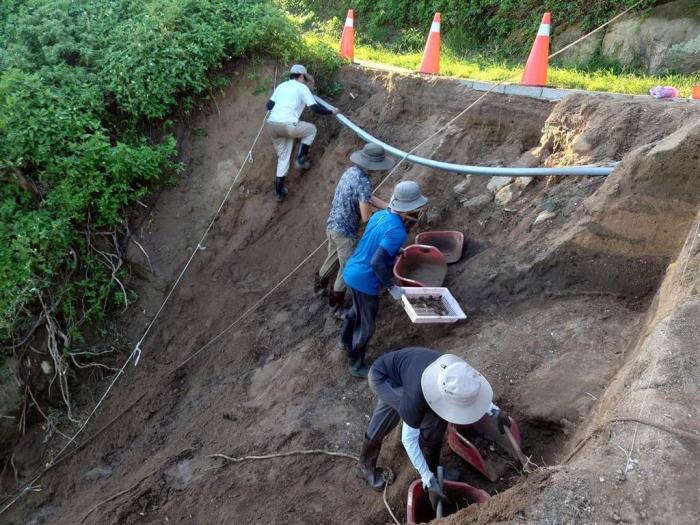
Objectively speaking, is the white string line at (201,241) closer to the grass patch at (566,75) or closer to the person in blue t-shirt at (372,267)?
the grass patch at (566,75)

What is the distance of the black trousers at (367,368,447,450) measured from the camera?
3.69 m

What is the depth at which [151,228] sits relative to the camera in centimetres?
765

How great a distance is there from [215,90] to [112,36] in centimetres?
173

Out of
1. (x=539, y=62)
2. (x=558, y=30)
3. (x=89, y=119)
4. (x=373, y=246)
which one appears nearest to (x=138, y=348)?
(x=89, y=119)

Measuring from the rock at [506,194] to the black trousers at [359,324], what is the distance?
1728mm

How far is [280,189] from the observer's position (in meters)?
7.98

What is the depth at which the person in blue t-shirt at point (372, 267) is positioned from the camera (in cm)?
467

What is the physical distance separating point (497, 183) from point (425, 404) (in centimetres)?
315

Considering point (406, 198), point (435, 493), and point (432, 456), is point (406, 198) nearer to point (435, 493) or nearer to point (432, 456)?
point (432, 456)

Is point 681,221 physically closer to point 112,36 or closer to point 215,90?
point 215,90

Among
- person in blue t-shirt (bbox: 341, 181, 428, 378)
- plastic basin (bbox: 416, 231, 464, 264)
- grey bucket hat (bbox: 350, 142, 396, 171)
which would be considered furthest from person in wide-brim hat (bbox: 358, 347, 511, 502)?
grey bucket hat (bbox: 350, 142, 396, 171)

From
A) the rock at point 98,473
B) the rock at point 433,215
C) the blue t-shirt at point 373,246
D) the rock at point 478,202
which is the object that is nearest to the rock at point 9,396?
the rock at point 98,473

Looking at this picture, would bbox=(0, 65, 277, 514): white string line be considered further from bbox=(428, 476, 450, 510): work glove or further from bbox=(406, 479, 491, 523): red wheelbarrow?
bbox=(428, 476, 450, 510): work glove

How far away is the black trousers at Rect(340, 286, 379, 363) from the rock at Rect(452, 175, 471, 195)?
70.0 inches
